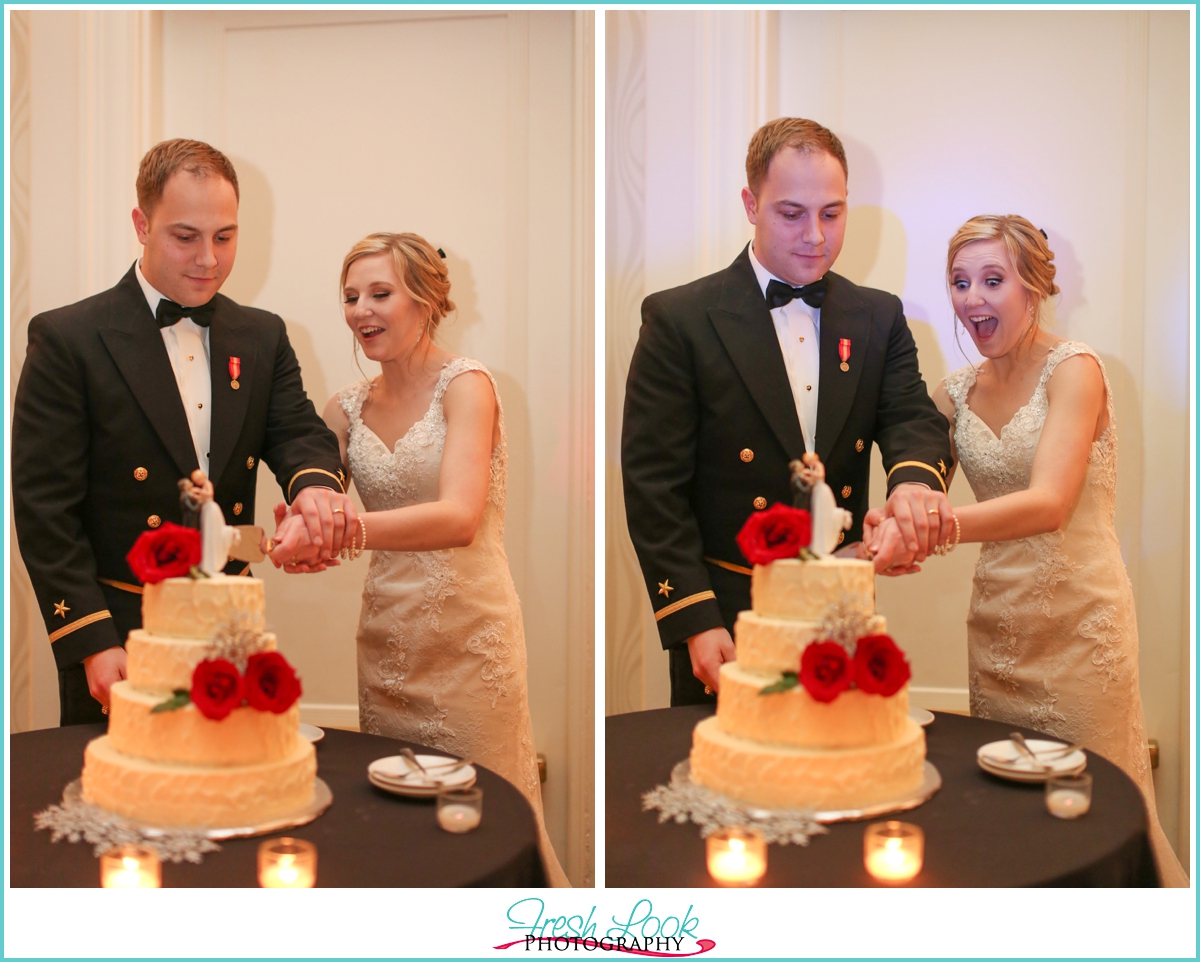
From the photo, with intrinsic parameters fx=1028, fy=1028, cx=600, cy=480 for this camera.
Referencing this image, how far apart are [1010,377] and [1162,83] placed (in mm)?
849

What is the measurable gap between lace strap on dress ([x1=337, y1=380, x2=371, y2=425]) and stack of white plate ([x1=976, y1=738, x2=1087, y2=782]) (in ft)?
5.35

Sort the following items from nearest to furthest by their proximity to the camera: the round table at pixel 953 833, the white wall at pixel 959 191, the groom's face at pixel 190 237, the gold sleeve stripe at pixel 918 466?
the round table at pixel 953 833
the gold sleeve stripe at pixel 918 466
the white wall at pixel 959 191
the groom's face at pixel 190 237

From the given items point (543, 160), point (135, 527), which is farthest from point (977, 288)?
point (135, 527)

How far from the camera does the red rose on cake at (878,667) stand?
1.99 meters

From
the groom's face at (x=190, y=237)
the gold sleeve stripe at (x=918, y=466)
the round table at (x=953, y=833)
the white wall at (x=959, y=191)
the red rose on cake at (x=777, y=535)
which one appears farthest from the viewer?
the groom's face at (x=190, y=237)

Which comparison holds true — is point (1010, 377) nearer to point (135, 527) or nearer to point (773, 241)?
point (773, 241)

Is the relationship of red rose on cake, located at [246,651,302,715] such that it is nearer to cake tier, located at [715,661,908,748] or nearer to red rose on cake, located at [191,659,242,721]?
red rose on cake, located at [191,659,242,721]

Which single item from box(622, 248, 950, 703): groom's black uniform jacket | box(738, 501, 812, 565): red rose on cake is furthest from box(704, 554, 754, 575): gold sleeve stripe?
box(738, 501, 812, 565): red rose on cake

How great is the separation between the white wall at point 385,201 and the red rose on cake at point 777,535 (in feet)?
1.78

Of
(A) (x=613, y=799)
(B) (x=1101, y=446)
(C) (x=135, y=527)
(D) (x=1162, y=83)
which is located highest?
(D) (x=1162, y=83)

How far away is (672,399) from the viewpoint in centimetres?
243

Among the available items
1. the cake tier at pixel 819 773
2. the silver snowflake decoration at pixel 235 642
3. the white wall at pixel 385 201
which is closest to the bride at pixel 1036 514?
the cake tier at pixel 819 773

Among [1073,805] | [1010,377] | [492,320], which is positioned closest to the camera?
[1073,805]

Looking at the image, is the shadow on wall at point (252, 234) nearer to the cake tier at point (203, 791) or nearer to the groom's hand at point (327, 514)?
the groom's hand at point (327, 514)
